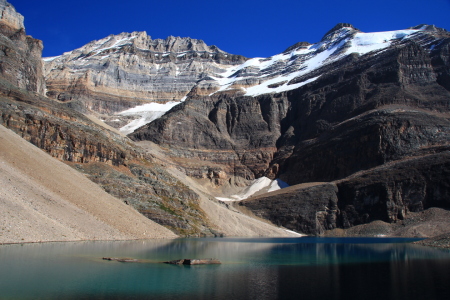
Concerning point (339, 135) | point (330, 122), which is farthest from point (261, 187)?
point (330, 122)

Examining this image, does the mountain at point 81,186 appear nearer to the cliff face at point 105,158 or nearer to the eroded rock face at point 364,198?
the cliff face at point 105,158

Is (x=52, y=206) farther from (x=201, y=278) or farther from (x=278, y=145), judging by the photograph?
(x=278, y=145)

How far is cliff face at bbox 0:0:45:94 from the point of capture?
90.8m

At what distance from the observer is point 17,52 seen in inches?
3767

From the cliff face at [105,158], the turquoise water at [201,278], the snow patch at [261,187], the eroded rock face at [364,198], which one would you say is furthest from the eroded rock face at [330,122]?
the turquoise water at [201,278]

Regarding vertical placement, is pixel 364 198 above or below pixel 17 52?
below

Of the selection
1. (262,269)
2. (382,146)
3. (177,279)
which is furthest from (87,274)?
(382,146)

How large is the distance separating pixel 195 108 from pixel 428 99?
90328 mm

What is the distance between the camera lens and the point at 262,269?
29312 mm

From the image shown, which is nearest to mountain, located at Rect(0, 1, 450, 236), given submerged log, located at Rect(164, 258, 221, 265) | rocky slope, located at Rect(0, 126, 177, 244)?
rocky slope, located at Rect(0, 126, 177, 244)

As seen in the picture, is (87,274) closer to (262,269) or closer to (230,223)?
(262,269)

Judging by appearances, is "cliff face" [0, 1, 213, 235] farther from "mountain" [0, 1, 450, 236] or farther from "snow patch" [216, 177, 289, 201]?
"snow patch" [216, 177, 289, 201]

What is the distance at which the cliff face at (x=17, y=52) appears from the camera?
298ft

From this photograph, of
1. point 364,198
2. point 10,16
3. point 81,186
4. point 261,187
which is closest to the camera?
point 81,186
